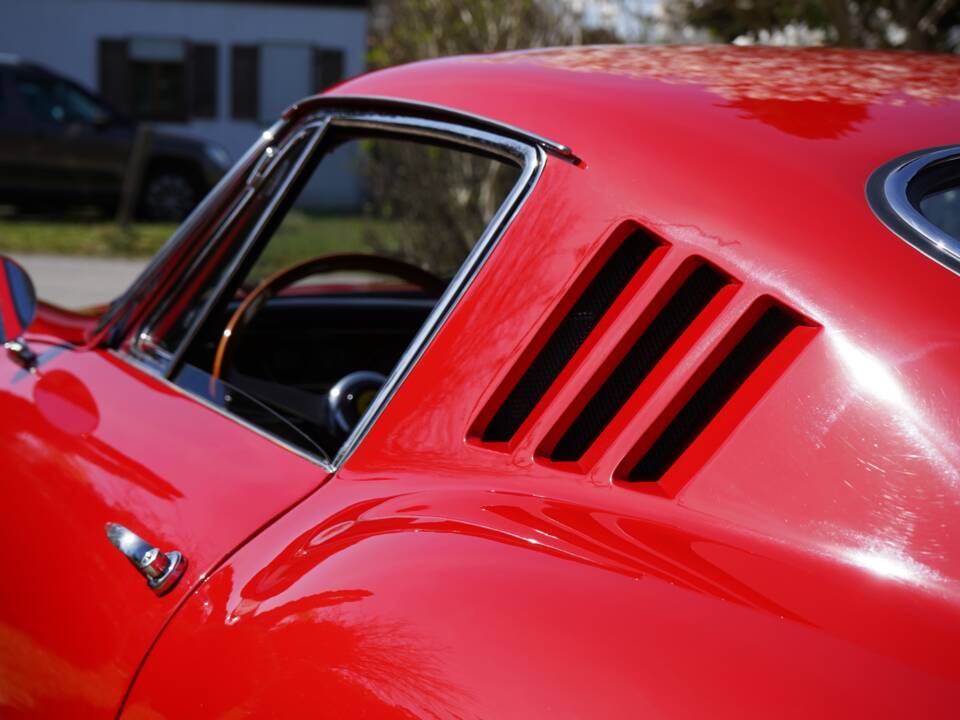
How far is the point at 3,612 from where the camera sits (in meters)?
2.13

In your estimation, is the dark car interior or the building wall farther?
the building wall

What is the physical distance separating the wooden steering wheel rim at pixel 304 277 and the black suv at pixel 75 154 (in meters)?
14.6

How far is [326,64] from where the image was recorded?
25.8 m

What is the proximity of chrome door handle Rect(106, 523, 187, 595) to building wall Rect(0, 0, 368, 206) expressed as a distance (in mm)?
22725

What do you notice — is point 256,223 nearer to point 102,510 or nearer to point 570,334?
point 102,510

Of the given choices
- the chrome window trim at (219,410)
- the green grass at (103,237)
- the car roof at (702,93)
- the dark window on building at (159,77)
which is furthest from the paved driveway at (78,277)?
the dark window on building at (159,77)

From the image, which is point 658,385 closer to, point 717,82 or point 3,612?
point 717,82

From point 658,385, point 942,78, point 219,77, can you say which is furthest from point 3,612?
point 219,77

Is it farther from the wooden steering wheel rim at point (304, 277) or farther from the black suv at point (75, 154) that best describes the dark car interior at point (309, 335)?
the black suv at point (75, 154)

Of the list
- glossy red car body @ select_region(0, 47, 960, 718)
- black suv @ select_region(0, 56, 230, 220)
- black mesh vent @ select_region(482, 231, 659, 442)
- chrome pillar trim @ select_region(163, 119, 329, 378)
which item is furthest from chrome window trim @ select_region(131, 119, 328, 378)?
black suv @ select_region(0, 56, 230, 220)

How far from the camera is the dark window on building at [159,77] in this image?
25.2 meters

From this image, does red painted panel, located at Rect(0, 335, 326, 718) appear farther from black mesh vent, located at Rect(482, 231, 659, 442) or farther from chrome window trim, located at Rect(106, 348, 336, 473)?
black mesh vent, located at Rect(482, 231, 659, 442)

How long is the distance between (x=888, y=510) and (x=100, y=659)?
1.08 m

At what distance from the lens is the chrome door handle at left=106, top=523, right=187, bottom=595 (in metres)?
1.78
